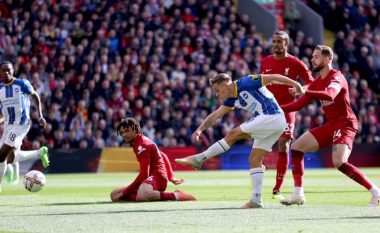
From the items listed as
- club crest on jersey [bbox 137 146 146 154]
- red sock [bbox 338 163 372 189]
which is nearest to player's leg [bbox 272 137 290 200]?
red sock [bbox 338 163 372 189]

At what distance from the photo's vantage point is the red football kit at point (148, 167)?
13750 mm

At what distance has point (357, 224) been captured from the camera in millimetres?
10078

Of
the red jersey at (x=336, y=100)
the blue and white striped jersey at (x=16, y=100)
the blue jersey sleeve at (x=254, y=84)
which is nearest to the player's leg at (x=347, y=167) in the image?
the red jersey at (x=336, y=100)

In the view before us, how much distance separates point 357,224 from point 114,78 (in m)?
18.4

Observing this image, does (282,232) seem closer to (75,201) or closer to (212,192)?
(75,201)

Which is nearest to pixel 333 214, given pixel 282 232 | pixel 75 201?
pixel 282 232

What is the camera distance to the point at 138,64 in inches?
1134

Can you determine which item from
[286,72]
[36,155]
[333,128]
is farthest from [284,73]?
[36,155]

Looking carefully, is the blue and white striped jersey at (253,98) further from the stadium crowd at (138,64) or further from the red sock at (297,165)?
the stadium crowd at (138,64)

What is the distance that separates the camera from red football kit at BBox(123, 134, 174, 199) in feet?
45.1

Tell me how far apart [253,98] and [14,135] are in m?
5.82

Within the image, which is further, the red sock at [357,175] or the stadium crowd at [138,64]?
the stadium crowd at [138,64]

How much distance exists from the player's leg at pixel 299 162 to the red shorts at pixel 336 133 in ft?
0.28

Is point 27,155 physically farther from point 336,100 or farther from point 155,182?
point 336,100
